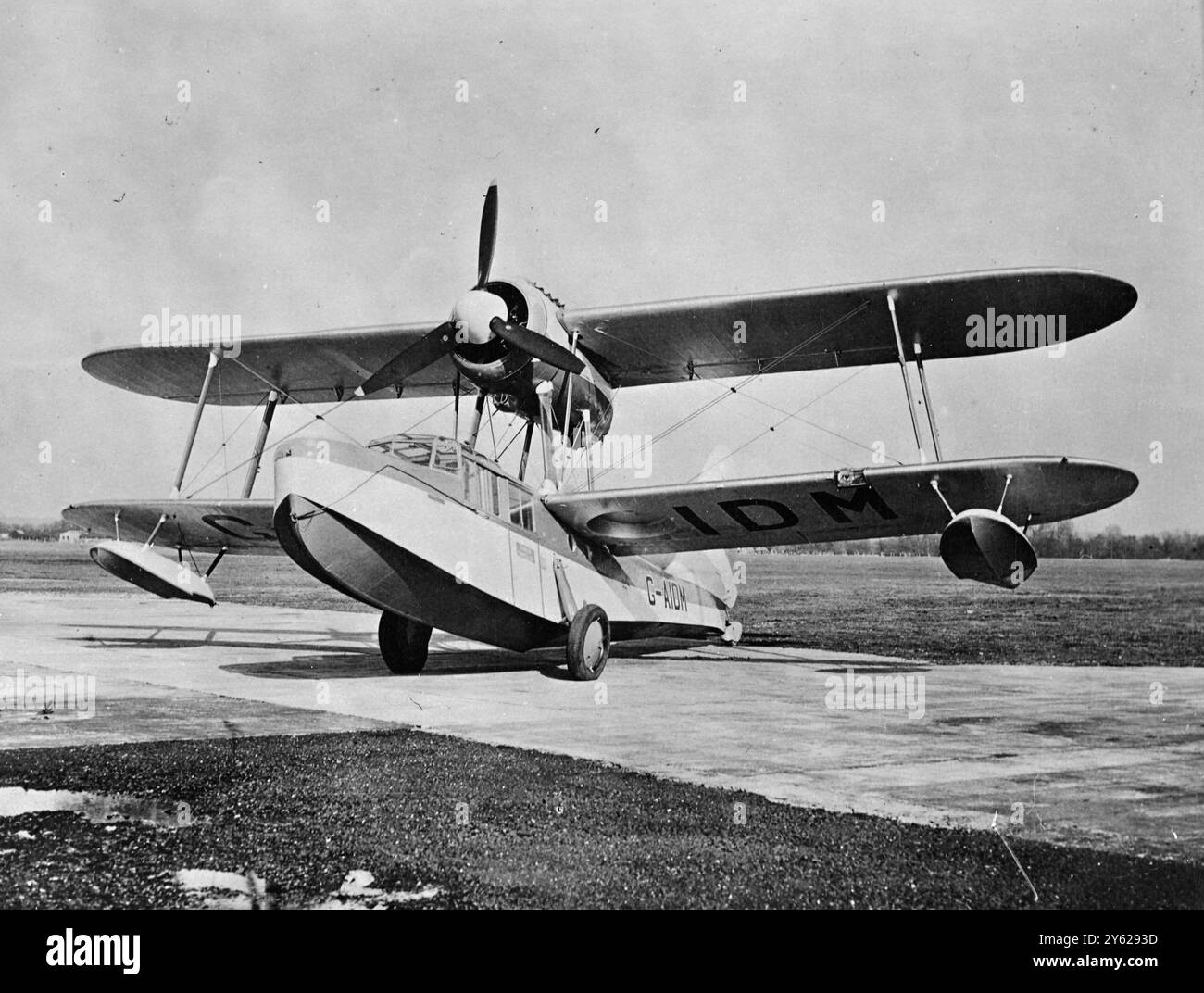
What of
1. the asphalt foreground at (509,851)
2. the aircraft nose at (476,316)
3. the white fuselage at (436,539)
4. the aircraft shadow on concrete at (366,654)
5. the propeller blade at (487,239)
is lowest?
the asphalt foreground at (509,851)

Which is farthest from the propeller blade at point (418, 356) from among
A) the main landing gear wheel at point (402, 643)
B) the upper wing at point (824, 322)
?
the main landing gear wheel at point (402, 643)

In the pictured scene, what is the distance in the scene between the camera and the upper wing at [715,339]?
12.3 meters

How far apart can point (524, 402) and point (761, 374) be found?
12.8ft

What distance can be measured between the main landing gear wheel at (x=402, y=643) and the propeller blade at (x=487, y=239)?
4.61 metres

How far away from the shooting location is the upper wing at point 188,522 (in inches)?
560

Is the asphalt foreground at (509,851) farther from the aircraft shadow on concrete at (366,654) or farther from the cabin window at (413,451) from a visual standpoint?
the aircraft shadow on concrete at (366,654)

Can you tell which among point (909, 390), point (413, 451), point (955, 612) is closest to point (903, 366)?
point (909, 390)

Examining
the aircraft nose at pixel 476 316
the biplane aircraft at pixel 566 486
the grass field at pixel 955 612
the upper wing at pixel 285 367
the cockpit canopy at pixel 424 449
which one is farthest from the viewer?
the grass field at pixel 955 612

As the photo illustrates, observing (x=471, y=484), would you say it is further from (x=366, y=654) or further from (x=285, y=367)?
(x=285, y=367)

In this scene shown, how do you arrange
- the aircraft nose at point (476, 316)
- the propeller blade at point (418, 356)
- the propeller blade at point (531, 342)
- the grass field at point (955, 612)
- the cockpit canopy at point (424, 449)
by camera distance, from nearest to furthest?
the cockpit canopy at point (424, 449), the propeller blade at point (531, 342), the aircraft nose at point (476, 316), the propeller blade at point (418, 356), the grass field at point (955, 612)

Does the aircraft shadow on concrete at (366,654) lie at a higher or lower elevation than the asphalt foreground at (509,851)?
higher

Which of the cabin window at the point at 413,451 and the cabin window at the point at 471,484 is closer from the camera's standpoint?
the cabin window at the point at 413,451
